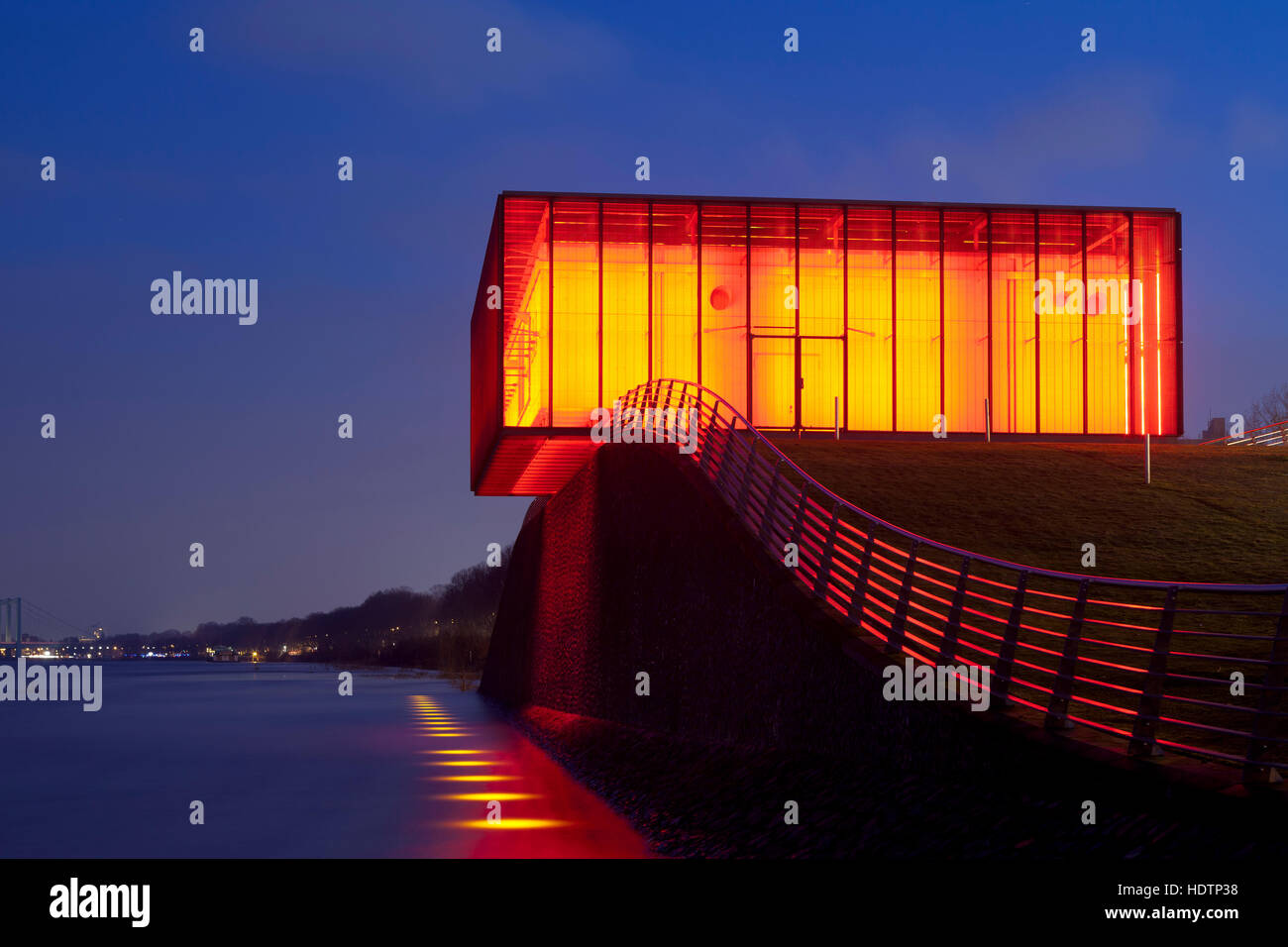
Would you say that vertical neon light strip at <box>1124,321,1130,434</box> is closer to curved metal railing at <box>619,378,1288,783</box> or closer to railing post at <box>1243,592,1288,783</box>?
curved metal railing at <box>619,378,1288,783</box>

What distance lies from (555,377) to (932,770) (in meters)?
23.8

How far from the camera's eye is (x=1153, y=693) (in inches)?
318

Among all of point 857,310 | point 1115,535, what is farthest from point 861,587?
point 857,310

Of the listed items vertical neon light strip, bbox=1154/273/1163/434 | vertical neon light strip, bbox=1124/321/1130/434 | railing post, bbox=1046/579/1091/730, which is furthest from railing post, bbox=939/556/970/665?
vertical neon light strip, bbox=1154/273/1163/434

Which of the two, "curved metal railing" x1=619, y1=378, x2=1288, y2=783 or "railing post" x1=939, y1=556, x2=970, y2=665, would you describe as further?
"railing post" x1=939, y1=556, x2=970, y2=665

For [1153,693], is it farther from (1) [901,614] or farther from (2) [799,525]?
(2) [799,525]

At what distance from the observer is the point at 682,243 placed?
33.7 m

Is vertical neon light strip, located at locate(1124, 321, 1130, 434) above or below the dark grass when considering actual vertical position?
above

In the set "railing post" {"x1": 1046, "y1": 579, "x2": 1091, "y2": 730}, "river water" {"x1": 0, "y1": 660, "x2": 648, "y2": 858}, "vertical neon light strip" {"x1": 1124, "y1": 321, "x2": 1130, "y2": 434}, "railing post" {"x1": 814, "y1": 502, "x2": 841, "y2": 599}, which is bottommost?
"river water" {"x1": 0, "y1": 660, "x2": 648, "y2": 858}

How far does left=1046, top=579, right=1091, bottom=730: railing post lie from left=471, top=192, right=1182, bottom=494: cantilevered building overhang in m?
24.5

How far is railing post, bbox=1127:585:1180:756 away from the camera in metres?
8.01

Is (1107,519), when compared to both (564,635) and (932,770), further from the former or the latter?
(564,635)

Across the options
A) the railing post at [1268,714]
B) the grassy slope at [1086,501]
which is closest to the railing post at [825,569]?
the grassy slope at [1086,501]
